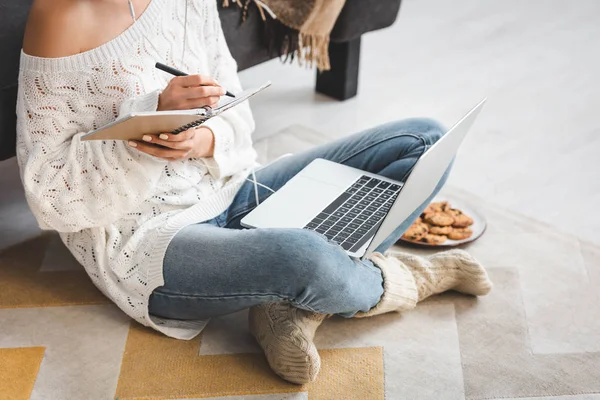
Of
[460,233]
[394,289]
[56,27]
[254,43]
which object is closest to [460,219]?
[460,233]

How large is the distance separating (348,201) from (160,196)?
1.17ft

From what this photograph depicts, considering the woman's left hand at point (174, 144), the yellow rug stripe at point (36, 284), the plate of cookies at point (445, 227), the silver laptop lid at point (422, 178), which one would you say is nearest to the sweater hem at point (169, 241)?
the woman's left hand at point (174, 144)

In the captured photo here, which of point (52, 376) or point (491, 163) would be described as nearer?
point (52, 376)

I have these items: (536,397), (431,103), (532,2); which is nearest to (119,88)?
(536,397)

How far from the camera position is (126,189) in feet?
4.72

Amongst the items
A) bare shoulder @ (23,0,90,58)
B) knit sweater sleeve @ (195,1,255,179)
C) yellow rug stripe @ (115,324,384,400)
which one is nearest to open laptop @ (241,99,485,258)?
knit sweater sleeve @ (195,1,255,179)

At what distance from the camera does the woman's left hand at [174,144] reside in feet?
4.43

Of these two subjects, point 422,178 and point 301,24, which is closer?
point 422,178

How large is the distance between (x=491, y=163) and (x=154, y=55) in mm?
1071

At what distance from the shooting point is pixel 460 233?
1.87m

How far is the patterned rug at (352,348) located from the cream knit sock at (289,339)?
37 millimetres

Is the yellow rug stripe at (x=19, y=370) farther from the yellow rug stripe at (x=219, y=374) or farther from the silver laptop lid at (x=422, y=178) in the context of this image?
the silver laptop lid at (x=422, y=178)

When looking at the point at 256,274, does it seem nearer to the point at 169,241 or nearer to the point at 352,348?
the point at 169,241

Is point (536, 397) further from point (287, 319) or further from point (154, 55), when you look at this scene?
point (154, 55)
